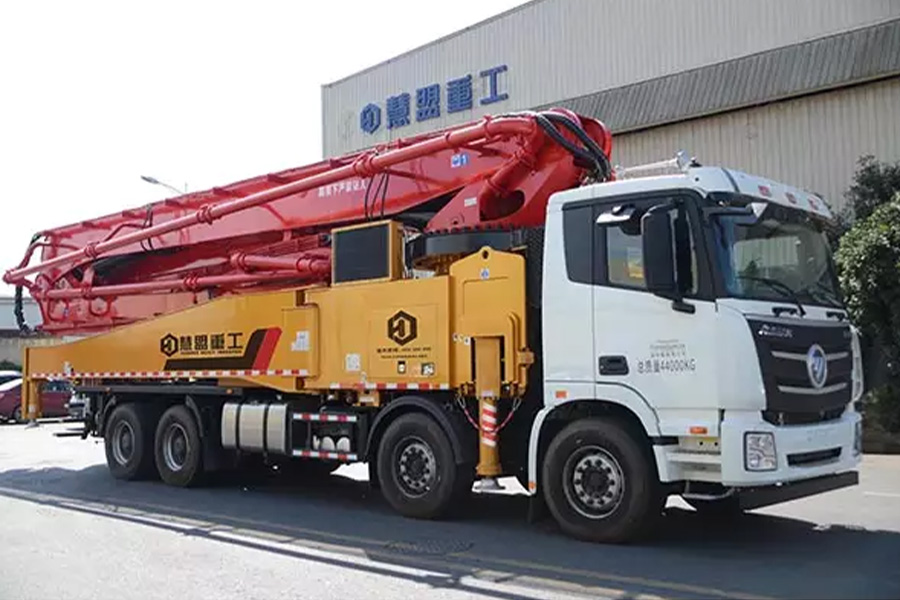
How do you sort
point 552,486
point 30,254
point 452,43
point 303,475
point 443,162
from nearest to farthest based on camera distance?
point 552,486 < point 443,162 < point 303,475 < point 30,254 < point 452,43

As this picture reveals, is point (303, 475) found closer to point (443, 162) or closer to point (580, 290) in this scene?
point (443, 162)

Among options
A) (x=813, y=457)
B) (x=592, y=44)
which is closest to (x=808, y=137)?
(x=592, y=44)

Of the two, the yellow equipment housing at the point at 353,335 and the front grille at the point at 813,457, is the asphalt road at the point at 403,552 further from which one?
the yellow equipment housing at the point at 353,335

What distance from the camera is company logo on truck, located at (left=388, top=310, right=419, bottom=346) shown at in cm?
953

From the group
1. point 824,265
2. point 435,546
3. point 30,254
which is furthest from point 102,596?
point 30,254

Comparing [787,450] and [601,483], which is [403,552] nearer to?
[601,483]

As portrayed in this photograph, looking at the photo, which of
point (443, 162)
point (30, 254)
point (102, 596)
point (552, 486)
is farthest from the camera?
point (30, 254)

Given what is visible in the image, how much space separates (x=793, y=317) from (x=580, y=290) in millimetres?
1724

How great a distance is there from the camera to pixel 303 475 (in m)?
13.3

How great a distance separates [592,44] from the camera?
23.0 metres

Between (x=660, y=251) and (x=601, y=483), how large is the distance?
6.45 ft

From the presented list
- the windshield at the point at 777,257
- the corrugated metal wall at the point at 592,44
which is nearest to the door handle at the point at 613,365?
the windshield at the point at 777,257

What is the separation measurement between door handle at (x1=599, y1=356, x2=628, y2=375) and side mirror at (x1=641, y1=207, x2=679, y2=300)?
715mm

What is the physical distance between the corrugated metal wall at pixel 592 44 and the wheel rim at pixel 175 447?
46.2 feet
